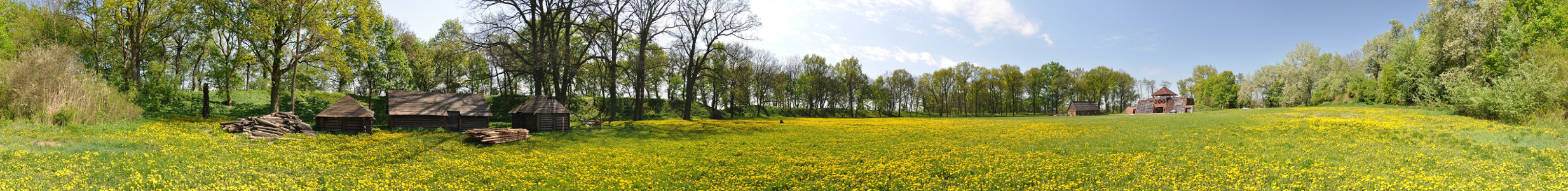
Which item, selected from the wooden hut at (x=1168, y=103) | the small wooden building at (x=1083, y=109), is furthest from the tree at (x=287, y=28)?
the wooden hut at (x=1168, y=103)

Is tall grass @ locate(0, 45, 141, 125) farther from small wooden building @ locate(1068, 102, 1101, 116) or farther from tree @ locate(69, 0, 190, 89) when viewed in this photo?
small wooden building @ locate(1068, 102, 1101, 116)

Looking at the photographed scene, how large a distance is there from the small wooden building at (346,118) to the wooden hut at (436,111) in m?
1.50

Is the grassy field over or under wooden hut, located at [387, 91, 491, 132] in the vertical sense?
under

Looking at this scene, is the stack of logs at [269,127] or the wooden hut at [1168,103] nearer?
the stack of logs at [269,127]

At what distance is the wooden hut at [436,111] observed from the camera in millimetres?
25094

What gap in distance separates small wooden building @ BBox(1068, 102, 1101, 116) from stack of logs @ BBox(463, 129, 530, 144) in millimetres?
63437

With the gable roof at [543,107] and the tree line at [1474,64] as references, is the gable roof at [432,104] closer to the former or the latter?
the gable roof at [543,107]

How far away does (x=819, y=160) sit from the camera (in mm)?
14227

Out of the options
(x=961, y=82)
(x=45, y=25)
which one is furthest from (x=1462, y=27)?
(x=45, y=25)

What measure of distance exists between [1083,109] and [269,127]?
70784mm

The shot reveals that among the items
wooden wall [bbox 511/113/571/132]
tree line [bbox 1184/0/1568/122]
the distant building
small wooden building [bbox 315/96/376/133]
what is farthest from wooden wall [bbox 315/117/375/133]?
the distant building

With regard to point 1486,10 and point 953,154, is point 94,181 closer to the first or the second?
point 953,154

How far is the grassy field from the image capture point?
10.3 metres

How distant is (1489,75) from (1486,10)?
388 centimetres
